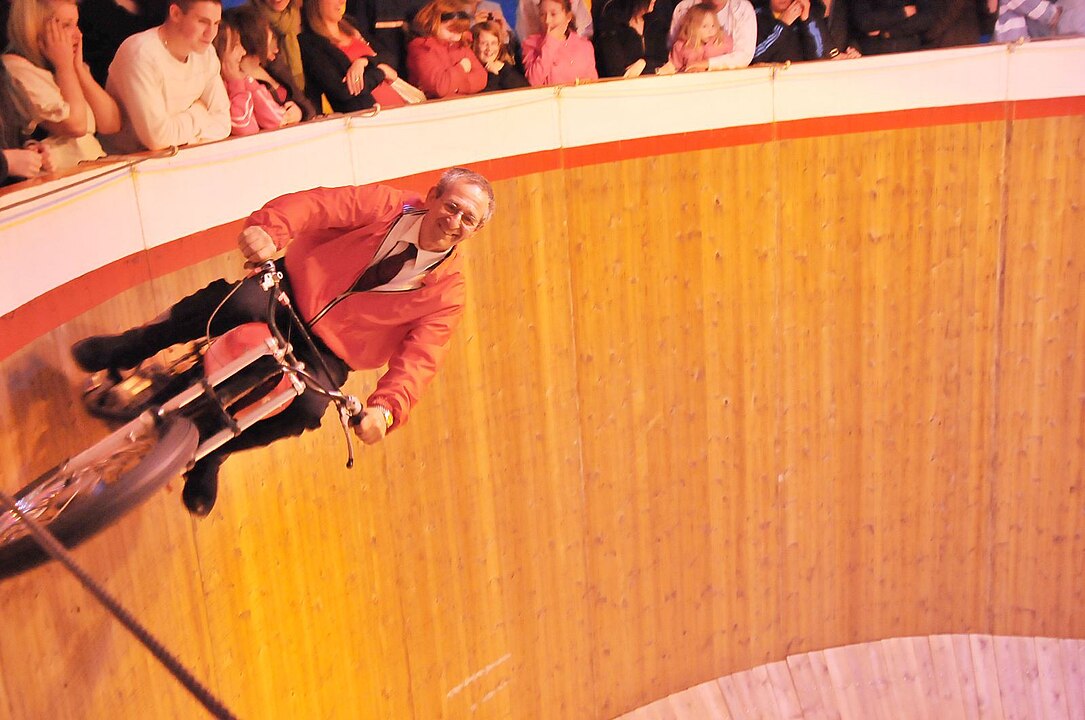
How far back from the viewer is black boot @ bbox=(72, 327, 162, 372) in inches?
124

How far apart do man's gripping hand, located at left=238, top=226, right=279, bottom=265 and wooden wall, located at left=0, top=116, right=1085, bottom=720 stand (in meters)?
1.35

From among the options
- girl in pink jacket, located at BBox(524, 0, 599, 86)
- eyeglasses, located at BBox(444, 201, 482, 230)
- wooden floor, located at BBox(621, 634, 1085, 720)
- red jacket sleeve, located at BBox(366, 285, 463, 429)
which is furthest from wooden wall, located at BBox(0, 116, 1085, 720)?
eyeglasses, located at BBox(444, 201, 482, 230)

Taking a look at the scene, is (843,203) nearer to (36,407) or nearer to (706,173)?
(706,173)

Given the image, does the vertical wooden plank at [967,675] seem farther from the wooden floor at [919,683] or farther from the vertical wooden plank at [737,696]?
the vertical wooden plank at [737,696]

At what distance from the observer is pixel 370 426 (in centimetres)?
306

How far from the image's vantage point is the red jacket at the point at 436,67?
495cm

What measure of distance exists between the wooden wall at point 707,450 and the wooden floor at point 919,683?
4.7 inches

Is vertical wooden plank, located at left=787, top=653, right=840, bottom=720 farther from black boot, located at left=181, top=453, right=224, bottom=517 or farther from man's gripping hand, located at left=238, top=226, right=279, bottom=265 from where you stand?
man's gripping hand, located at left=238, top=226, right=279, bottom=265

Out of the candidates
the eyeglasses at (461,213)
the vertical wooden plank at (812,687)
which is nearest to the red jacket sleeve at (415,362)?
the eyeglasses at (461,213)

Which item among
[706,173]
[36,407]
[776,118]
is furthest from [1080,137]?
[36,407]

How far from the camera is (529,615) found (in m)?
6.00

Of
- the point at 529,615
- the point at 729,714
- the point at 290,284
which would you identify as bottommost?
the point at 729,714

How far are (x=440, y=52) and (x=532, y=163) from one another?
786mm

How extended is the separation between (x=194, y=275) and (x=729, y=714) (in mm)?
4807
